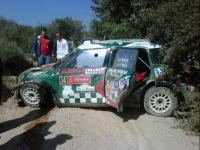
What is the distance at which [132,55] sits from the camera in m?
5.22

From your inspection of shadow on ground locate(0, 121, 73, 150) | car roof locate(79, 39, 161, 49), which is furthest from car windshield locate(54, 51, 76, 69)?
shadow on ground locate(0, 121, 73, 150)

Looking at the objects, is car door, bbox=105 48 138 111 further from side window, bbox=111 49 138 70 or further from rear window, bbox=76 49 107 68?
rear window, bbox=76 49 107 68

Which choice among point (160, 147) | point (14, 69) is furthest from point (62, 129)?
point (14, 69)

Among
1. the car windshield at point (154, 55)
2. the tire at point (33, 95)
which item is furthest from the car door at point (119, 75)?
the tire at point (33, 95)

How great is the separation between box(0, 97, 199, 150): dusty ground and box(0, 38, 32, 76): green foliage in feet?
14.7

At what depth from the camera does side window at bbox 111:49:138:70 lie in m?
5.14

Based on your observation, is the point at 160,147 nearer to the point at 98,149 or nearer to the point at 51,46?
the point at 98,149

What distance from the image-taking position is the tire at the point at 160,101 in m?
5.14

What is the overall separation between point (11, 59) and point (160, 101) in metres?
7.55

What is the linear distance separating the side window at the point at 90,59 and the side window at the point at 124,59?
0.30 m

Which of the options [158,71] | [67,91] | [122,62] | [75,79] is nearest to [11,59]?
[67,91]

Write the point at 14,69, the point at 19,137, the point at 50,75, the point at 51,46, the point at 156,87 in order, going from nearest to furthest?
the point at 19,137 < the point at 156,87 < the point at 50,75 < the point at 51,46 < the point at 14,69

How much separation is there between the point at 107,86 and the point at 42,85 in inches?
64.8

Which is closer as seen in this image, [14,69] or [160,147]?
[160,147]
